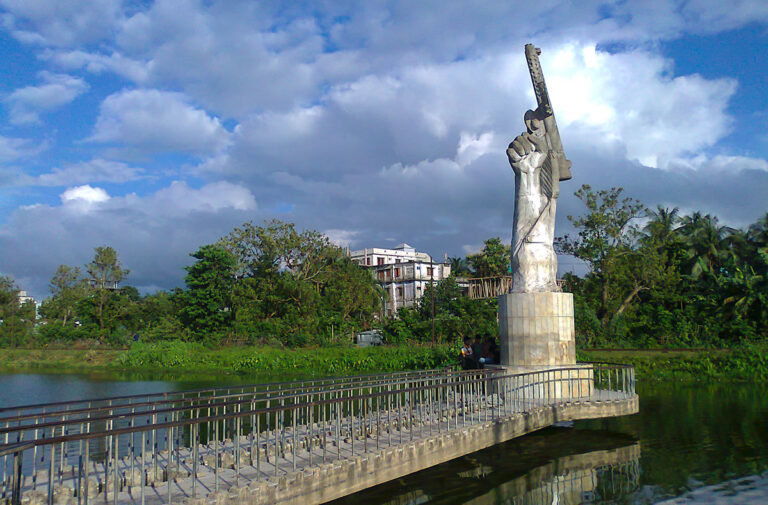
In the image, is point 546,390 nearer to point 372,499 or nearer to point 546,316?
point 546,316

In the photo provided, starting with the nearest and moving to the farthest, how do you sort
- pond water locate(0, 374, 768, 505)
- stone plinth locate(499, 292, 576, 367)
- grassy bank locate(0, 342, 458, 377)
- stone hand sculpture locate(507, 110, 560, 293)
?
1. pond water locate(0, 374, 768, 505)
2. stone plinth locate(499, 292, 576, 367)
3. stone hand sculpture locate(507, 110, 560, 293)
4. grassy bank locate(0, 342, 458, 377)

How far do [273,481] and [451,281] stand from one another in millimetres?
42083

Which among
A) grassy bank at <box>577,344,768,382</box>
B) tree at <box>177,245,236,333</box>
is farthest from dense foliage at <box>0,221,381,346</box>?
grassy bank at <box>577,344,768,382</box>

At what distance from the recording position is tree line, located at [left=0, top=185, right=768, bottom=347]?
32.1 meters

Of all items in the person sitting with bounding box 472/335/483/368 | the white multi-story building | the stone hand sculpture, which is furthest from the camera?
the white multi-story building

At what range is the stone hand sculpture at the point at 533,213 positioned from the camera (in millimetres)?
16141

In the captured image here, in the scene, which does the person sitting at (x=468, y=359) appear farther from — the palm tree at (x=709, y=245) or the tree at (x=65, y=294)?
the tree at (x=65, y=294)

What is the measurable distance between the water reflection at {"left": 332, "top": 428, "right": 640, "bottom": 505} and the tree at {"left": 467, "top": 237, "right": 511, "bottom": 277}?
39.2 metres

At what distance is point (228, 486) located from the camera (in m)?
7.32

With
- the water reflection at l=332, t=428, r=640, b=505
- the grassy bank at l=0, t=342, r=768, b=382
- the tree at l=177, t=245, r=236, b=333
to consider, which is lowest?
the water reflection at l=332, t=428, r=640, b=505

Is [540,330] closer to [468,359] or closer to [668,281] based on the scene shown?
[468,359]

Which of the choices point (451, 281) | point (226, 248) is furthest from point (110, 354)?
point (451, 281)

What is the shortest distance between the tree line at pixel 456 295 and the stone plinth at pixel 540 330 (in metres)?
16.7

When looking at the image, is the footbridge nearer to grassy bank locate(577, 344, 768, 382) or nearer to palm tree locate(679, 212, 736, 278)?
grassy bank locate(577, 344, 768, 382)
